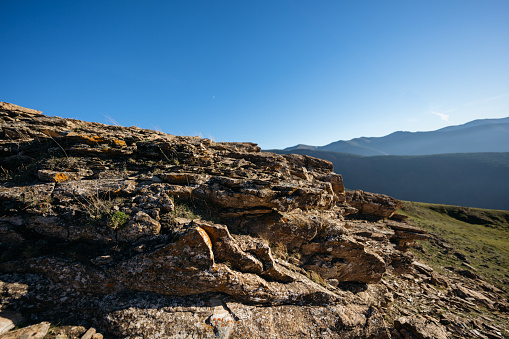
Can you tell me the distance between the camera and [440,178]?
350ft

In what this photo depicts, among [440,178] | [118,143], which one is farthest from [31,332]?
[440,178]

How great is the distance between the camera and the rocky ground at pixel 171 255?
17.7ft

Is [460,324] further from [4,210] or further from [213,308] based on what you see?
[4,210]

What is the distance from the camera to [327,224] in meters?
10.3

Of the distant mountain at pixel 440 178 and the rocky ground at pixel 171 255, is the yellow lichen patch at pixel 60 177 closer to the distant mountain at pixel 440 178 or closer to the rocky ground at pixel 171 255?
the rocky ground at pixel 171 255

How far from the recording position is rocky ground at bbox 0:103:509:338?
17.7 feet

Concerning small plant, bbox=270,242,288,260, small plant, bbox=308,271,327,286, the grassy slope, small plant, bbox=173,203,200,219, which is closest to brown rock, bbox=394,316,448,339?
small plant, bbox=308,271,327,286

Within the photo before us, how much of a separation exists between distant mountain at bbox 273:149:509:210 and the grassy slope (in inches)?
2534

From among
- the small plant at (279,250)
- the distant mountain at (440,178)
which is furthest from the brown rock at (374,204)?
the distant mountain at (440,178)

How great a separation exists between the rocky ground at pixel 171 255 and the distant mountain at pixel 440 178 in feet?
385

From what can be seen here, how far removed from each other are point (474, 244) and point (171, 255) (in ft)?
134

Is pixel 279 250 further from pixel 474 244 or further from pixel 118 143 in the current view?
pixel 474 244

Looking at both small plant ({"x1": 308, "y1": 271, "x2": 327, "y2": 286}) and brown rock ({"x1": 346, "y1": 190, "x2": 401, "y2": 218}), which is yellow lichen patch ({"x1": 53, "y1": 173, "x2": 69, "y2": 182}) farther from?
brown rock ({"x1": 346, "y1": 190, "x2": 401, "y2": 218})

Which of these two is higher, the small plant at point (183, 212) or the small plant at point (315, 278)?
the small plant at point (183, 212)
